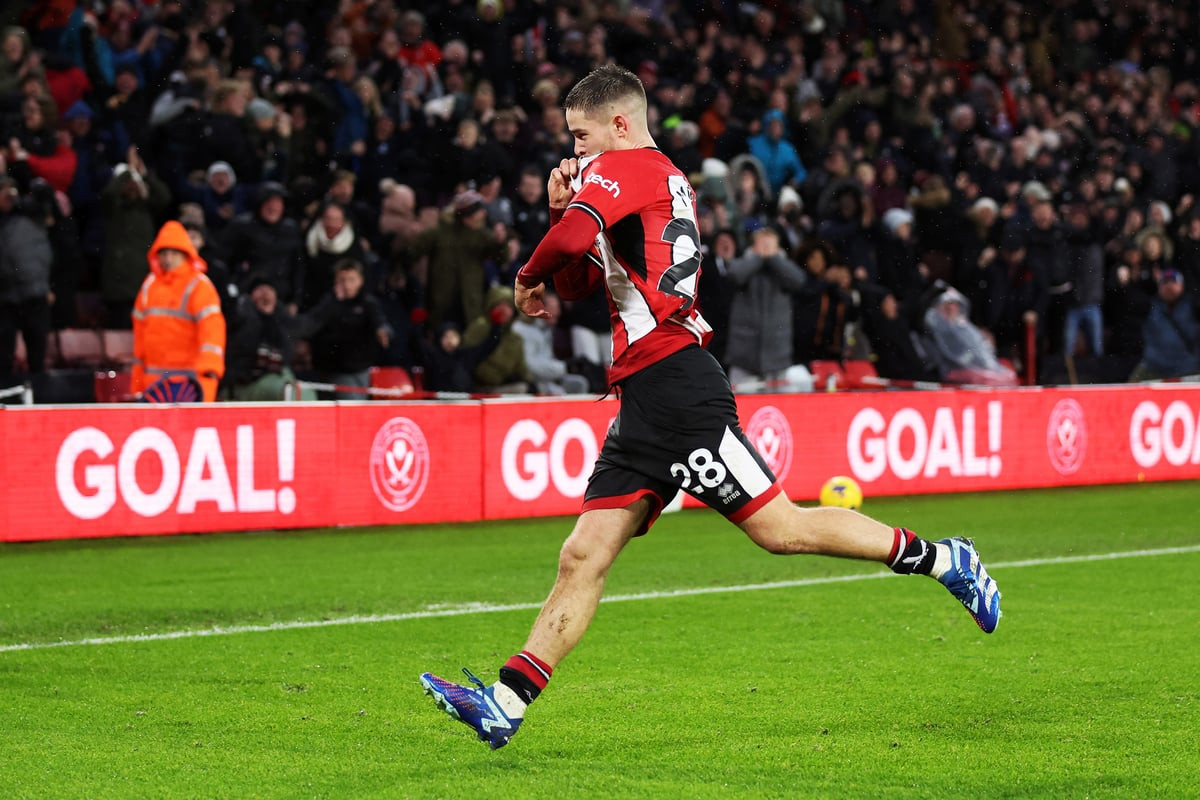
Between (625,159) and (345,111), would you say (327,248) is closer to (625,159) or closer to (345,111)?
(345,111)

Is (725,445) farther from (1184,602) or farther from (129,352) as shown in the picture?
(129,352)

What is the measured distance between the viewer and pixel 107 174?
16281mm

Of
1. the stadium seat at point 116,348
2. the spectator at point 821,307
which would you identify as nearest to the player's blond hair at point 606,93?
the stadium seat at point 116,348

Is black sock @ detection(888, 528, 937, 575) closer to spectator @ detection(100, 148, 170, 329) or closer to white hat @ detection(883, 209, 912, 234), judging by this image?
spectator @ detection(100, 148, 170, 329)

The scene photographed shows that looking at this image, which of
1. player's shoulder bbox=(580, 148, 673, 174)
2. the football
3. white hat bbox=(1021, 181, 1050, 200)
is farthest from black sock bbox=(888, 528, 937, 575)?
white hat bbox=(1021, 181, 1050, 200)

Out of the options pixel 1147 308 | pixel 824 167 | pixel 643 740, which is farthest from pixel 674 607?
pixel 1147 308

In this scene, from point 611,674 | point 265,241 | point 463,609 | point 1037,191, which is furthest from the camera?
point 1037,191

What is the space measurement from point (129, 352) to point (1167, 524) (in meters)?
9.29

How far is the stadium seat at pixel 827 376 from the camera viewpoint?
18.1 meters

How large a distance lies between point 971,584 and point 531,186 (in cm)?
1244

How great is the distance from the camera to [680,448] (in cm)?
571

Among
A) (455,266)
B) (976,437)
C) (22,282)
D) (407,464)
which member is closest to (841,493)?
(976,437)

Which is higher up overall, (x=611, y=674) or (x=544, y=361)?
(x=544, y=361)

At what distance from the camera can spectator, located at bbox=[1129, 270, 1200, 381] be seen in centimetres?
2194
